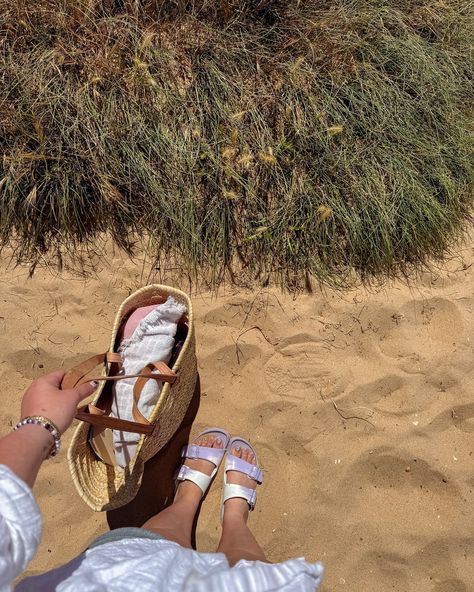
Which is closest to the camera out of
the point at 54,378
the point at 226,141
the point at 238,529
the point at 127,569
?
the point at 127,569

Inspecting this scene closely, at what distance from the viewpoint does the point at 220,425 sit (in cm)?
190

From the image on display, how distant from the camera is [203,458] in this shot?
1.82m

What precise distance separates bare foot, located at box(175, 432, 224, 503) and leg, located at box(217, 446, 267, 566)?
78 millimetres

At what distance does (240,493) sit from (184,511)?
209 mm

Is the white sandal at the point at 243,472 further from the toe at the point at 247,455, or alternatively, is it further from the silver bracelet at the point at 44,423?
the silver bracelet at the point at 44,423

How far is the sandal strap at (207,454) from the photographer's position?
1.82m

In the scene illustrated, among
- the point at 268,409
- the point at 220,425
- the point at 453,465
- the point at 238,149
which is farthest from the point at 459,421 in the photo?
the point at 238,149

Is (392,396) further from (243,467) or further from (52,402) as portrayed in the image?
(52,402)

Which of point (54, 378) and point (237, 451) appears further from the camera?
point (237, 451)

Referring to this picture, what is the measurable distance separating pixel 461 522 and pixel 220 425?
0.96 meters

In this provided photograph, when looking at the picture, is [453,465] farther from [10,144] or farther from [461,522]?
[10,144]

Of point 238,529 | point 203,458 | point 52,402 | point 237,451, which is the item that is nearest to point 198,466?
point 203,458

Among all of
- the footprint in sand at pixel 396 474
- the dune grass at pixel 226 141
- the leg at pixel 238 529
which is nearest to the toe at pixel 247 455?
the leg at pixel 238 529

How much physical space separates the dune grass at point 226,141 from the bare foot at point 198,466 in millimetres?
655
